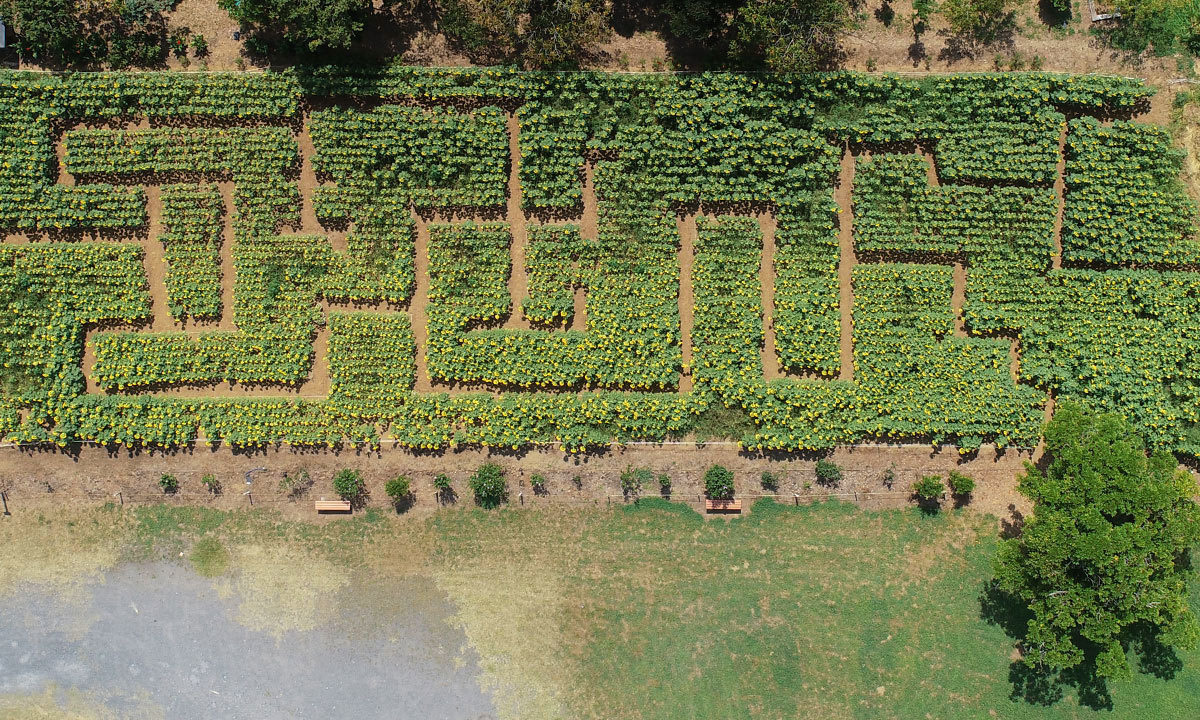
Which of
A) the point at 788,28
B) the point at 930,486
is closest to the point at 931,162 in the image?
the point at 788,28

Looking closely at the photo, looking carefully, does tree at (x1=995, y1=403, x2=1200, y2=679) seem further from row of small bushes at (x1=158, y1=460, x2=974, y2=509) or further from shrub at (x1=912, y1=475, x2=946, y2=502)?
row of small bushes at (x1=158, y1=460, x2=974, y2=509)

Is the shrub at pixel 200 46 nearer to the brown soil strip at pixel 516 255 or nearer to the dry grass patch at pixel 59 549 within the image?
the brown soil strip at pixel 516 255

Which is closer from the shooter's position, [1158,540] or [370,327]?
[1158,540]

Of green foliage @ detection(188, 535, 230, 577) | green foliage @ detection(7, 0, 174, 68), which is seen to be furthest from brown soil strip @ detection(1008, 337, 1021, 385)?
green foliage @ detection(7, 0, 174, 68)

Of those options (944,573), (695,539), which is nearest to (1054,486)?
(944,573)

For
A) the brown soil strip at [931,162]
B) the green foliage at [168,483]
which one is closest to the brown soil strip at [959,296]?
the brown soil strip at [931,162]

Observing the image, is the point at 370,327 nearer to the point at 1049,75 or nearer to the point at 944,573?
the point at 944,573
